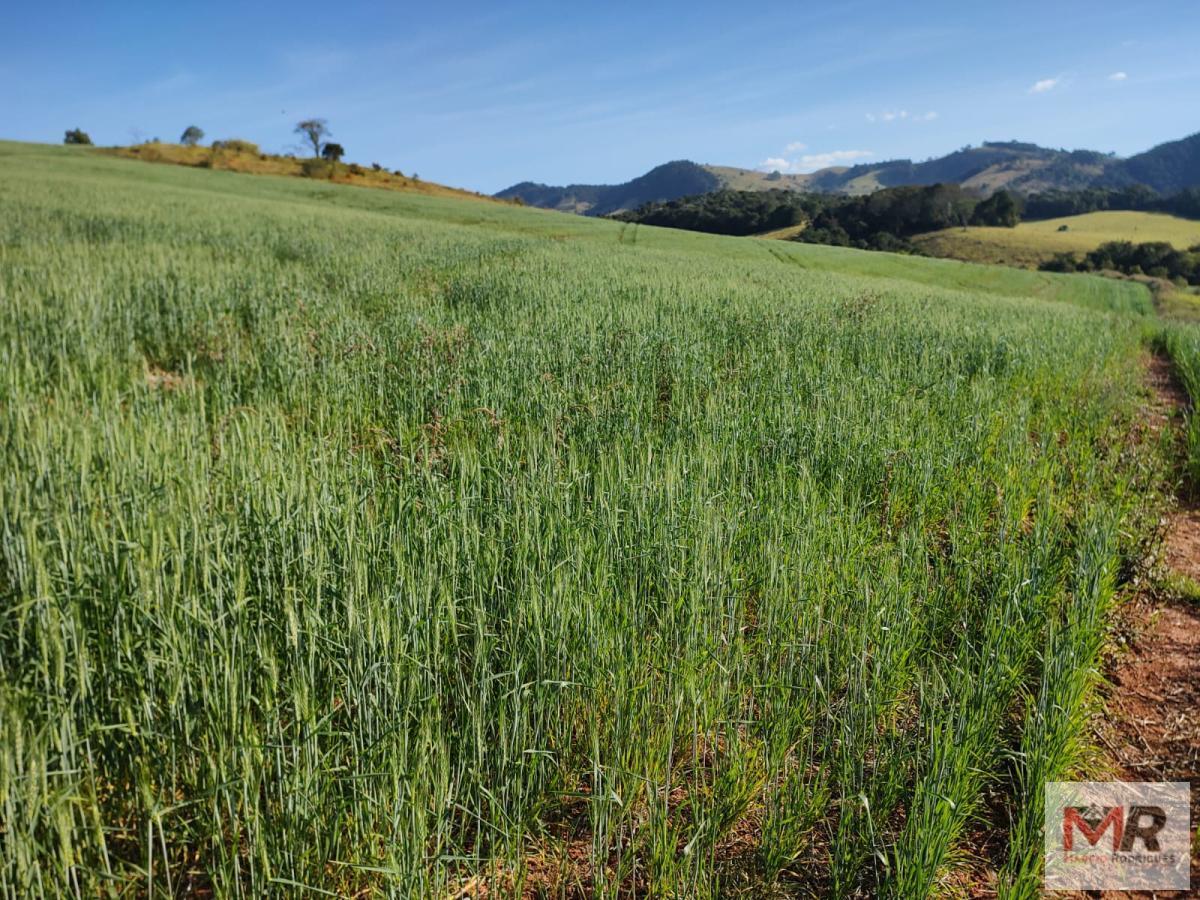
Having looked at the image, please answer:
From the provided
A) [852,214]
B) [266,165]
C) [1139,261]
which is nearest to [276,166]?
[266,165]

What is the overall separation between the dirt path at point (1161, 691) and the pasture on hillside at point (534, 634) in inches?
12.0

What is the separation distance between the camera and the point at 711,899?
1900 mm

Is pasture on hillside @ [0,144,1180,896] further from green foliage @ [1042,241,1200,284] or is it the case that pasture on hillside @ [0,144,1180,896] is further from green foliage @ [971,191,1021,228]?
green foliage @ [971,191,1021,228]

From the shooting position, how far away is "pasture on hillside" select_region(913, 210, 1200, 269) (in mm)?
62562

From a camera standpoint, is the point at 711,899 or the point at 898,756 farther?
the point at 898,756

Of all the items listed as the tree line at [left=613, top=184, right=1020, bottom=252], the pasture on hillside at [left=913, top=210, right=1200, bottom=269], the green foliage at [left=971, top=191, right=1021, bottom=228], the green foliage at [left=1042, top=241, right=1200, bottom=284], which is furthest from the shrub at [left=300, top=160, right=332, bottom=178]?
the green foliage at [left=971, top=191, right=1021, bottom=228]

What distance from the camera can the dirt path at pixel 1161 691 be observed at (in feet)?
9.14

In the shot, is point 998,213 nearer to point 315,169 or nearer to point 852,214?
point 852,214

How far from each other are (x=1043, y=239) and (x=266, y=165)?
78.8m

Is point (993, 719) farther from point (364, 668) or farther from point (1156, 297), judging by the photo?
point (1156, 297)

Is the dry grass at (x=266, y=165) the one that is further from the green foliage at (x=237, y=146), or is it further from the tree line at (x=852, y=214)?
the tree line at (x=852, y=214)

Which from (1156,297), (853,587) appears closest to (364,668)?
(853,587)

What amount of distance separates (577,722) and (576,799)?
0.25 m

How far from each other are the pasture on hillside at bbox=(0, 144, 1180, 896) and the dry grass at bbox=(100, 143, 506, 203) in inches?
2403
